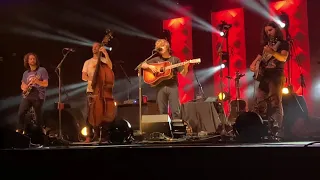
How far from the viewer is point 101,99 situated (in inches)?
216

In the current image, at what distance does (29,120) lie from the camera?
6699 mm

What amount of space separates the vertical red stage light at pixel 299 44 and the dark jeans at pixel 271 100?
10.5 ft

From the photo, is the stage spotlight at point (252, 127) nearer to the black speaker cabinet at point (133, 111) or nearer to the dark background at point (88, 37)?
the black speaker cabinet at point (133, 111)

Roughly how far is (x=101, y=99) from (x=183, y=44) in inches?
159

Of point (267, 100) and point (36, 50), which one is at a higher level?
point (36, 50)

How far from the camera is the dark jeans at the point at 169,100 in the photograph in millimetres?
5867

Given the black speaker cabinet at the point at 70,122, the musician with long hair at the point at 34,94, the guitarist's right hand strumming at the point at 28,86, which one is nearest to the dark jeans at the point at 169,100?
the musician with long hair at the point at 34,94

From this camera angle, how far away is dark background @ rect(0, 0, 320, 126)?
27.5 feet

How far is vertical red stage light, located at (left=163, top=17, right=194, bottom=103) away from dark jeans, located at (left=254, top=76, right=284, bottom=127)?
407cm

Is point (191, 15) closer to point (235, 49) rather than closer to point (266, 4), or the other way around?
point (235, 49)

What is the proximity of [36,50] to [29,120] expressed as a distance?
7.93ft

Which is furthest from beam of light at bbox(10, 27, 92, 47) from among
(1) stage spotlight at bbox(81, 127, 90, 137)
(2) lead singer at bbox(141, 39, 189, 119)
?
(2) lead singer at bbox(141, 39, 189, 119)
